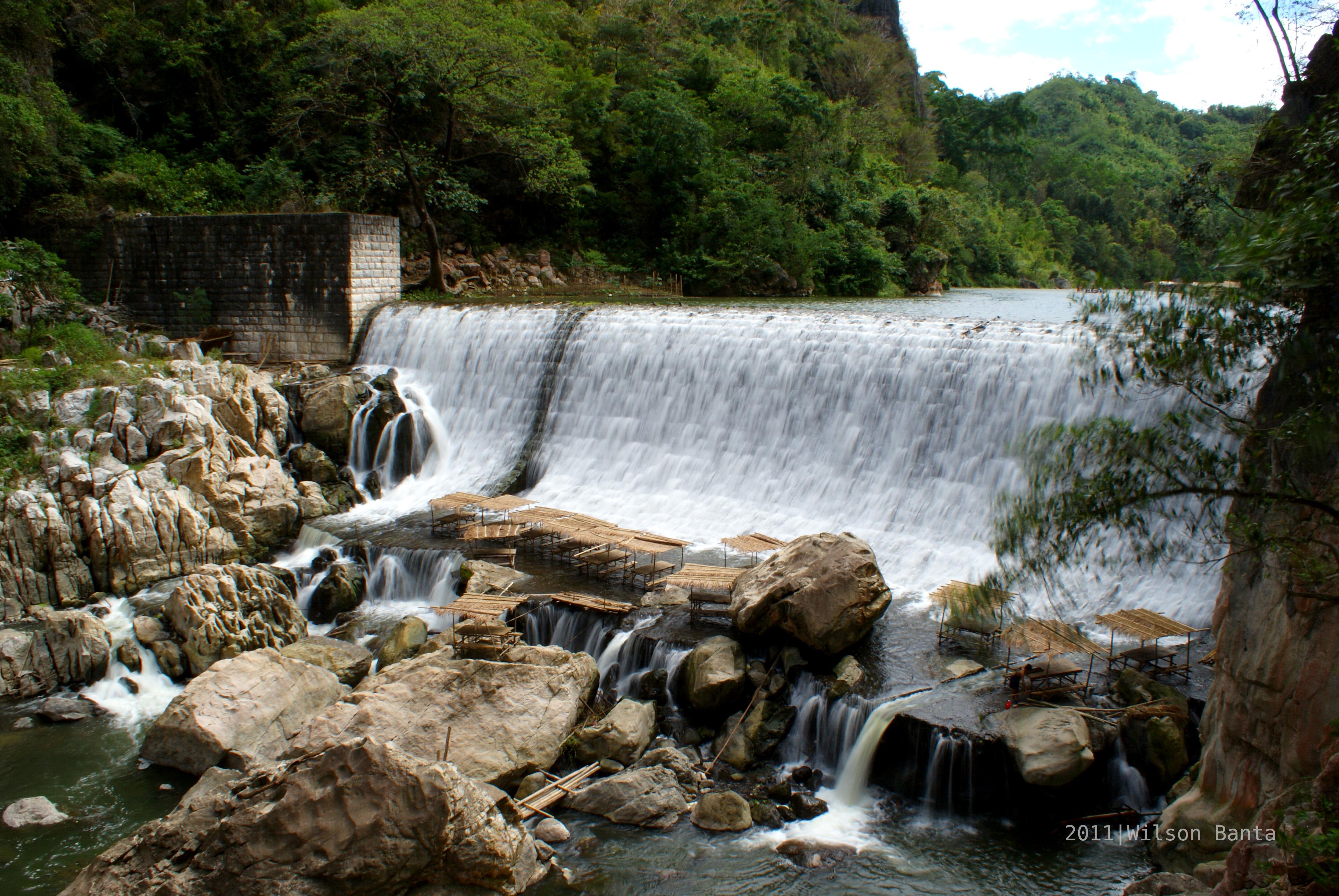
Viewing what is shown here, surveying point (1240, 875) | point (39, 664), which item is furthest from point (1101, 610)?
point (39, 664)

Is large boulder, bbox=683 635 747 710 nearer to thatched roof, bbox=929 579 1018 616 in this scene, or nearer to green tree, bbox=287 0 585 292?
thatched roof, bbox=929 579 1018 616

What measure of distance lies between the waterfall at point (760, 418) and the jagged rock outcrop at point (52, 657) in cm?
530

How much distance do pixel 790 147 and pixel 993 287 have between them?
14.7 m

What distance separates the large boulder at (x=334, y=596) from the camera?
39.7 ft

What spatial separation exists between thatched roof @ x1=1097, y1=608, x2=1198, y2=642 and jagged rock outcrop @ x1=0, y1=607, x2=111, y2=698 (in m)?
11.4

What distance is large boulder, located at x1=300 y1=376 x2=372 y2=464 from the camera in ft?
54.4

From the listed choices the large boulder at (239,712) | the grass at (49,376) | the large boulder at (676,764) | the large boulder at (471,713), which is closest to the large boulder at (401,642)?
the large boulder at (239,712)

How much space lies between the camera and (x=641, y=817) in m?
8.01

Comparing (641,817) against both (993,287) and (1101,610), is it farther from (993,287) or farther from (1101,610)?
(993,287)

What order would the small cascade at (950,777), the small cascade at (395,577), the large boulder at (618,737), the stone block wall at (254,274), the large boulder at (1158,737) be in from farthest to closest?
the stone block wall at (254,274), the small cascade at (395,577), the large boulder at (618,737), the small cascade at (950,777), the large boulder at (1158,737)

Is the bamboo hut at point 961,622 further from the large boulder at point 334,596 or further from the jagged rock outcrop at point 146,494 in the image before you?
the jagged rock outcrop at point 146,494

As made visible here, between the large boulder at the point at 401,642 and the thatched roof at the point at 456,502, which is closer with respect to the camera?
the large boulder at the point at 401,642

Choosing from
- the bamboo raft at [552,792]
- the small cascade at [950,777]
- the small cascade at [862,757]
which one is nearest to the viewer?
the small cascade at [950,777]

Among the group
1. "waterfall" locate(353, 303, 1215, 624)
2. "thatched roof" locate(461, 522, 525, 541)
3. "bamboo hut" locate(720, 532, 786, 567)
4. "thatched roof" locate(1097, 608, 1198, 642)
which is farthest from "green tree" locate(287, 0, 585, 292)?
"thatched roof" locate(1097, 608, 1198, 642)
